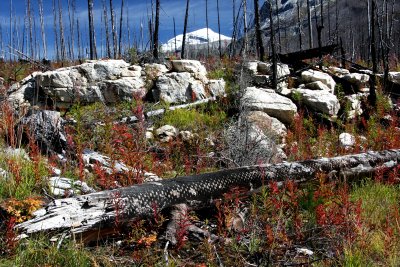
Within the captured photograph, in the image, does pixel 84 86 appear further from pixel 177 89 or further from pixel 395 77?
pixel 395 77

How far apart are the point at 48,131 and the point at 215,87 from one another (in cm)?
624

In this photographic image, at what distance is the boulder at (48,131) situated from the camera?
5.48 m

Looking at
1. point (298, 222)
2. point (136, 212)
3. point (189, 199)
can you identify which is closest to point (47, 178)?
point (136, 212)

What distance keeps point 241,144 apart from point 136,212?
10.2 feet

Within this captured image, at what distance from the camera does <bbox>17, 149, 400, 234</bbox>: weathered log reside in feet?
10.0

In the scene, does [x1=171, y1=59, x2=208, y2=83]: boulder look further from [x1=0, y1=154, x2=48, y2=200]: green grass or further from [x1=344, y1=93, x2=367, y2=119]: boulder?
[x1=0, y1=154, x2=48, y2=200]: green grass

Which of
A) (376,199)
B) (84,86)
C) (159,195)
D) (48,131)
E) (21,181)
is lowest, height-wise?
(376,199)

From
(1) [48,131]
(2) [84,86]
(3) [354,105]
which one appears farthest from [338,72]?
(1) [48,131]

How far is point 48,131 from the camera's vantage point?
5.61m

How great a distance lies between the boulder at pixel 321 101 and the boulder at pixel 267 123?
1503 millimetres

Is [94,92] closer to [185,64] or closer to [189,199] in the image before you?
[185,64]

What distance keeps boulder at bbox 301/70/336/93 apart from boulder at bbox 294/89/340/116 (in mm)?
1028

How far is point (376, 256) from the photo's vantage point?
314 centimetres

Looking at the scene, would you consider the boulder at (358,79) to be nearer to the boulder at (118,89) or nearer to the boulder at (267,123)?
the boulder at (267,123)
